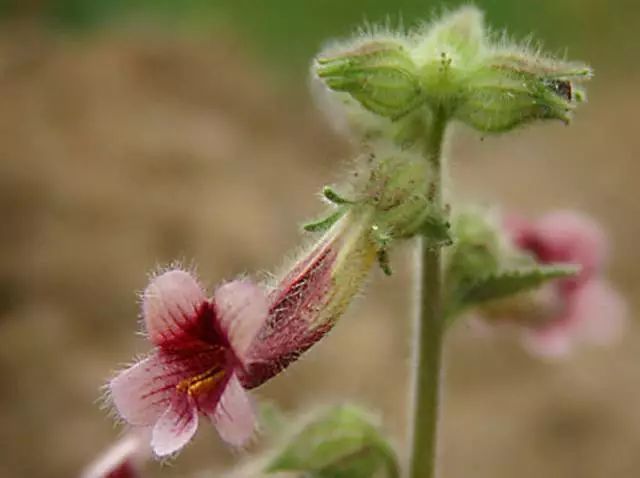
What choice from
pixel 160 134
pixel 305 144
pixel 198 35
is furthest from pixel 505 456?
pixel 198 35

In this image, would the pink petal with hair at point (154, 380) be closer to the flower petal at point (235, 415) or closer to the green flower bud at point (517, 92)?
the flower petal at point (235, 415)

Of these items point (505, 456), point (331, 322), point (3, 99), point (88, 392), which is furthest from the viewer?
point (3, 99)

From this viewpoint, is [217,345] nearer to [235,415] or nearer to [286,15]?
[235,415]

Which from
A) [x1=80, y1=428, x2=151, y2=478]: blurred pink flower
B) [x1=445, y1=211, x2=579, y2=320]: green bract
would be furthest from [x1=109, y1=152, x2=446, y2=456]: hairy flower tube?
[x1=80, y1=428, x2=151, y2=478]: blurred pink flower

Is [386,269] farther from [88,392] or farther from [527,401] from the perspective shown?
[527,401]

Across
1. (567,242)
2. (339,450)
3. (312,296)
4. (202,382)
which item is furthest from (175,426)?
(567,242)

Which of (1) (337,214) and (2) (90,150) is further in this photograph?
(2) (90,150)
